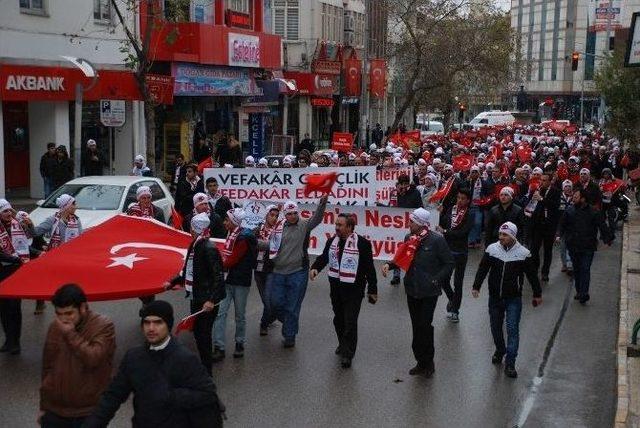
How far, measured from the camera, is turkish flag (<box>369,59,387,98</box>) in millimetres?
52500

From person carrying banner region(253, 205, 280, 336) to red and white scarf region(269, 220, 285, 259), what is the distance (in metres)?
0.08

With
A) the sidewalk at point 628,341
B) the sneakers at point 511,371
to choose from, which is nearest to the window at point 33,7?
the sidewalk at point 628,341

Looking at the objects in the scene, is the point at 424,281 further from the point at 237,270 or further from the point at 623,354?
the point at 623,354

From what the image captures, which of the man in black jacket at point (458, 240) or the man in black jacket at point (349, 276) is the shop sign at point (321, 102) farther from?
the man in black jacket at point (349, 276)

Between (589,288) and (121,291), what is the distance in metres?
8.03

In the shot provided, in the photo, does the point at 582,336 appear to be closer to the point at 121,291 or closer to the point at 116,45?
the point at 121,291

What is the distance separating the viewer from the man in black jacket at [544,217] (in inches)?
599

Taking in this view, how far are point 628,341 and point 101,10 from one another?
20.2 meters

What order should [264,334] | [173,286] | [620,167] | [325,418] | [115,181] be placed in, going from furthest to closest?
[620,167]
[115,181]
[264,334]
[173,286]
[325,418]

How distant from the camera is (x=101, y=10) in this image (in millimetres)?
27453

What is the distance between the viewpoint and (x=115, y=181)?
653 inches

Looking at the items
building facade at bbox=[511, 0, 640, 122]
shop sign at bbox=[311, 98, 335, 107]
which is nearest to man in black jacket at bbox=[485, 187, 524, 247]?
shop sign at bbox=[311, 98, 335, 107]

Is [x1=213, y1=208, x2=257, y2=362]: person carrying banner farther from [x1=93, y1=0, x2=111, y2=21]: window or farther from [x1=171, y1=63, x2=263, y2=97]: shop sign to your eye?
[x1=171, y1=63, x2=263, y2=97]: shop sign

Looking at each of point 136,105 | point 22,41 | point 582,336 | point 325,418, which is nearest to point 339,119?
point 136,105
